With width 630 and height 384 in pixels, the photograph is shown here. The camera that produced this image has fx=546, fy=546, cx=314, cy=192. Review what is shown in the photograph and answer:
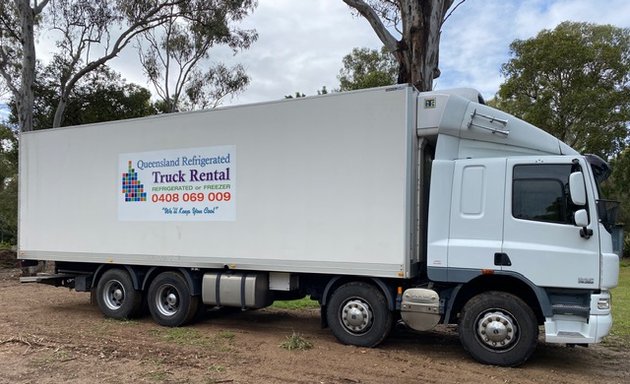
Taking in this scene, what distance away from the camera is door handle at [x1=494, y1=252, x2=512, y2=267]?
632 cm

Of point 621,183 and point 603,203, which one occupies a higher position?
point 621,183

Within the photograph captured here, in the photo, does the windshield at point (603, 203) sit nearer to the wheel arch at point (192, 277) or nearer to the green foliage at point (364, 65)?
the wheel arch at point (192, 277)

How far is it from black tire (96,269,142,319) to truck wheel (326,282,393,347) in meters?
3.57

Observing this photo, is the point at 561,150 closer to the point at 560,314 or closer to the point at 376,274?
the point at 560,314

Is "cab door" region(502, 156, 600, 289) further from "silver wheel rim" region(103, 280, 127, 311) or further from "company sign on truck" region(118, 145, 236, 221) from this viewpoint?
"silver wheel rim" region(103, 280, 127, 311)

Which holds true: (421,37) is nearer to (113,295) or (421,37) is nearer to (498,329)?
(498,329)

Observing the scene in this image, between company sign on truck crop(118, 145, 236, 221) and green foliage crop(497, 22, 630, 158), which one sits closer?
company sign on truck crop(118, 145, 236, 221)

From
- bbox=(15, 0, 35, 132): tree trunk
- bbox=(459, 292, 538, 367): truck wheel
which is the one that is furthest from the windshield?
bbox=(15, 0, 35, 132): tree trunk

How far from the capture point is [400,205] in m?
6.70

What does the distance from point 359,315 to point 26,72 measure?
50.6 feet

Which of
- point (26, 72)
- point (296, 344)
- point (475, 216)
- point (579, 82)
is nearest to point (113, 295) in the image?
point (296, 344)

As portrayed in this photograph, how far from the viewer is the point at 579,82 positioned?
960 inches

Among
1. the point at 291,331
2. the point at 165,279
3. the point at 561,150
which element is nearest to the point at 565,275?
the point at 561,150

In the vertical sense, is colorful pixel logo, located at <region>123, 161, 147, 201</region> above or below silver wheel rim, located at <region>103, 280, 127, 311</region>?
above
